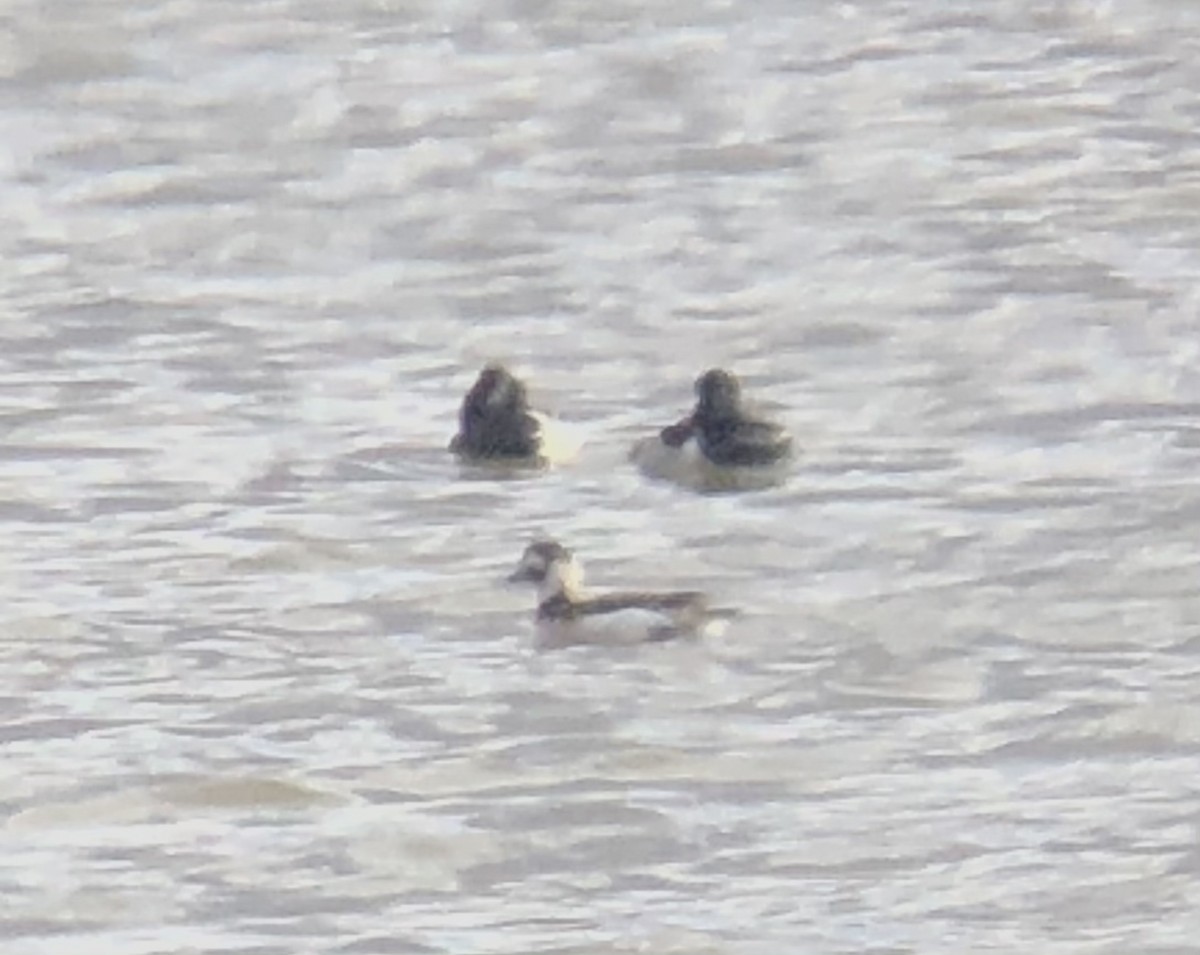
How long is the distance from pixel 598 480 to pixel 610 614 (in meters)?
1.71

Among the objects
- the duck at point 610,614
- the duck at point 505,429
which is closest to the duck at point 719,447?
the duck at point 505,429

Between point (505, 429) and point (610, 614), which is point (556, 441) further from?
point (610, 614)

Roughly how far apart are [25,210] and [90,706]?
6.07 m

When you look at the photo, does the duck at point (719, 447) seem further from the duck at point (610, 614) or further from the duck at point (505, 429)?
the duck at point (610, 614)

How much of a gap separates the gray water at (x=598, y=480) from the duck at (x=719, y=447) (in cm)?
11

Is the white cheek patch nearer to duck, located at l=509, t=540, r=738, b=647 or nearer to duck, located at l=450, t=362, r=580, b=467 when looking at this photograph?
duck, located at l=450, t=362, r=580, b=467

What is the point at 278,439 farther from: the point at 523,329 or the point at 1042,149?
the point at 1042,149

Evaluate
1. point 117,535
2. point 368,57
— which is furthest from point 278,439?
point 368,57

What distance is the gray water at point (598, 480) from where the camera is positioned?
1058cm

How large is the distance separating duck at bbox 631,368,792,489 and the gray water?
0.11 m

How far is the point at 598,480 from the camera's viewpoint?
45.4 feet

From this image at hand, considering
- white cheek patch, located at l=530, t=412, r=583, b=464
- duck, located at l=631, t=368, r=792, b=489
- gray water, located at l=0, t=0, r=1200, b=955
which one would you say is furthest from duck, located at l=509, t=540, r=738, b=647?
white cheek patch, located at l=530, t=412, r=583, b=464

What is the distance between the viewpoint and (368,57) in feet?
65.9

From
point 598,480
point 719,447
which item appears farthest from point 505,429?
point 719,447
